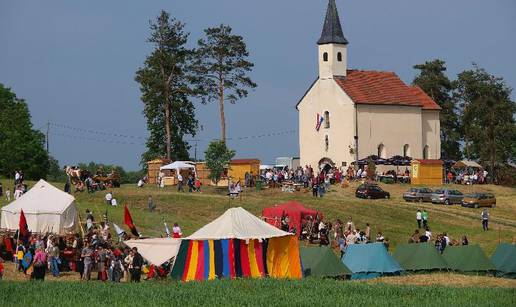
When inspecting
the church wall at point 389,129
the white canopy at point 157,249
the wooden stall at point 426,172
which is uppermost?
the church wall at point 389,129

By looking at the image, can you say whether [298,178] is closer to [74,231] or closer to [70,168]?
[70,168]

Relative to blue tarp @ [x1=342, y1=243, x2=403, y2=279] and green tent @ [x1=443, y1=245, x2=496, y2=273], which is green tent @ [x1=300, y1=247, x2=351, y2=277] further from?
green tent @ [x1=443, y1=245, x2=496, y2=273]

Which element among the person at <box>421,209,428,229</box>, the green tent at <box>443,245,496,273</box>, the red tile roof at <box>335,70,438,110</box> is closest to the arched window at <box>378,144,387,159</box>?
the red tile roof at <box>335,70,438,110</box>

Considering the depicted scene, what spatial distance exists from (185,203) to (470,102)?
177 feet

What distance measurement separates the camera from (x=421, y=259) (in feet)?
150

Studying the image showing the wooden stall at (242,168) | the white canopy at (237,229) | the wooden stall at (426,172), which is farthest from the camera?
the wooden stall at (426,172)

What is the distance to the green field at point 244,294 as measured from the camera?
3262cm

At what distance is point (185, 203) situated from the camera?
211 ft

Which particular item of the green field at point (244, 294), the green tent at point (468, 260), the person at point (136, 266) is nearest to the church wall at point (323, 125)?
the green tent at point (468, 260)

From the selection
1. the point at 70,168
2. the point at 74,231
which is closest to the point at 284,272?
the point at 74,231

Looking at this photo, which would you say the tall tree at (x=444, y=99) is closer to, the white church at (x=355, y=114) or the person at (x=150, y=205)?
the white church at (x=355, y=114)

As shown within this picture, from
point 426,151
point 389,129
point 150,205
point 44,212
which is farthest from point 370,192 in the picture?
point 426,151

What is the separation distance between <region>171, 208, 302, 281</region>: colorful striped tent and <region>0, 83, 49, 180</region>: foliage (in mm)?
54940

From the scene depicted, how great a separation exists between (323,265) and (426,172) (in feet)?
128
